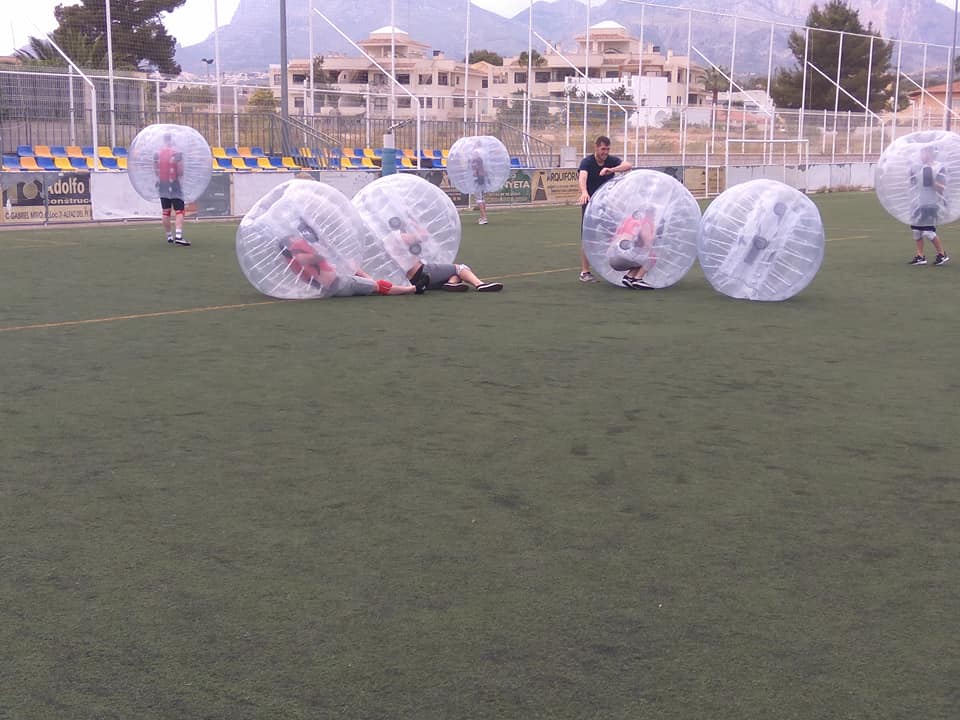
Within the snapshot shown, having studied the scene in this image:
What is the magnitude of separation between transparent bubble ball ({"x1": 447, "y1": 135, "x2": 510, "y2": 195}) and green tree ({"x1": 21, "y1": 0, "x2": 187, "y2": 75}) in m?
13.3

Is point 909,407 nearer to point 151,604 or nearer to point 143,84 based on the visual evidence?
point 151,604

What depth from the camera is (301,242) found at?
37.3 feet

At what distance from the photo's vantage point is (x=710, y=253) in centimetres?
1206

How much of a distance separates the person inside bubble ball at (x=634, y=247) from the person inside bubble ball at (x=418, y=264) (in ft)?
4.58

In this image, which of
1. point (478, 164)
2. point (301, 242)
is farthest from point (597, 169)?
point (478, 164)

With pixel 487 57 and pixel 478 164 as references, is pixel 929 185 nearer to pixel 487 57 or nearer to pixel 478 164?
pixel 478 164

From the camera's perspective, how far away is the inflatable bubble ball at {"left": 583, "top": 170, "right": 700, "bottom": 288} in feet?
39.4

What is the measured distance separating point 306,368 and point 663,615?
4.87 m

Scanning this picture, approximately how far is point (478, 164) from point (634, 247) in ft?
37.4

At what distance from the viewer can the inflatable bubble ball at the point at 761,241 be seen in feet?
37.7

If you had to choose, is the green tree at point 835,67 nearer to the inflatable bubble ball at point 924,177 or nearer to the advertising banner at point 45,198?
the advertising banner at point 45,198

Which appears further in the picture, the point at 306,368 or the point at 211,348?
the point at 211,348

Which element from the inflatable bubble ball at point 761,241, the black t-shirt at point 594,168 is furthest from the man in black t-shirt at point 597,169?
the inflatable bubble ball at point 761,241

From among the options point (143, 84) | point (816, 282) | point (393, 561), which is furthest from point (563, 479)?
point (143, 84)
